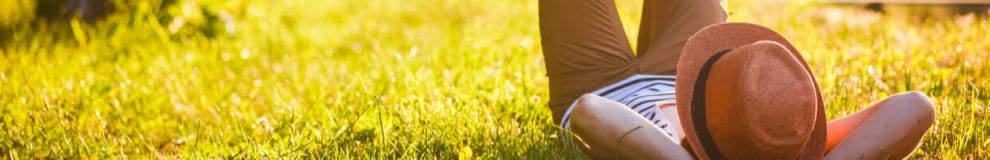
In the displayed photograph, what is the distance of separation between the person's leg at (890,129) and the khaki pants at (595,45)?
736 millimetres

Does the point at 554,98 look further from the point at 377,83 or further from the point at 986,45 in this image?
the point at 986,45

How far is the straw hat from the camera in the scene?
222cm

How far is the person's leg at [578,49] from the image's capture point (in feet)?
10.1

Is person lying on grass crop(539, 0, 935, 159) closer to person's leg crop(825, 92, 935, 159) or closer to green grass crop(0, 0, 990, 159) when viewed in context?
person's leg crop(825, 92, 935, 159)

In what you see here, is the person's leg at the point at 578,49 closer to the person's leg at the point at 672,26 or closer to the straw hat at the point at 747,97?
the person's leg at the point at 672,26

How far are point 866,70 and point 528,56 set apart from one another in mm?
1306

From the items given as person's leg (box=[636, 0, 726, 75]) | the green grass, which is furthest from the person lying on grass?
the green grass

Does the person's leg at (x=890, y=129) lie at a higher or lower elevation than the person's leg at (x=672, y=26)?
lower

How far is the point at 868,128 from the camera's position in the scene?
244 cm

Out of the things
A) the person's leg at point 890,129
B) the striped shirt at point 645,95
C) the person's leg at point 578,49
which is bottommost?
the person's leg at point 890,129

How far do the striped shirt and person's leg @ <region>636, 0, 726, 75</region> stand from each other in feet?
0.14

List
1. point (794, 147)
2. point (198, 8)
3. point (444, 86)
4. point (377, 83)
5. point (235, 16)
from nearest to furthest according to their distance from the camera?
point (794, 147), point (444, 86), point (377, 83), point (198, 8), point (235, 16)

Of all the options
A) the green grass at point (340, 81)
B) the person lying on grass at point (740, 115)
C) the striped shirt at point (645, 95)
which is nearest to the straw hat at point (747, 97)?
the person lying on grass at point (740, 115)

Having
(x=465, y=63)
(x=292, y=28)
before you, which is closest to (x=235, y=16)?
(x=292, y=28)
